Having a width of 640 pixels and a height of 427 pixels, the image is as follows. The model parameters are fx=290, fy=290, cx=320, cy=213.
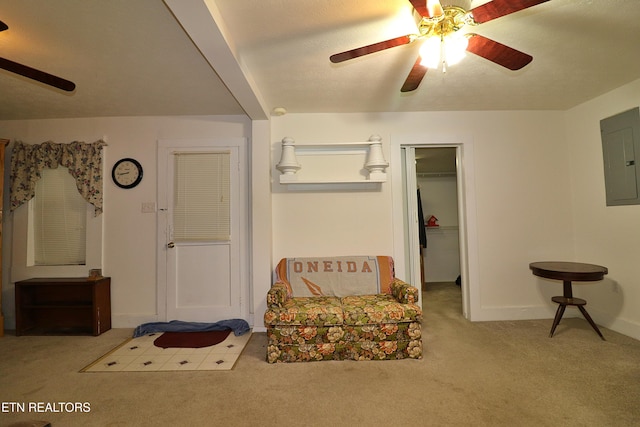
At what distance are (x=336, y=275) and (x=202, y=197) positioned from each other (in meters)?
1.77

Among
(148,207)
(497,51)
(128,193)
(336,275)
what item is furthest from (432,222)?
(128,193)

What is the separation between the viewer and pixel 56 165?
334 centimetres

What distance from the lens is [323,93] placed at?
282 cm

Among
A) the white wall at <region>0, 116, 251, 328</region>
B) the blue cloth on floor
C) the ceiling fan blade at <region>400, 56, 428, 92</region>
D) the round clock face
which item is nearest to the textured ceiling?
the white wall at <region>0, 116, 251, 328</region>

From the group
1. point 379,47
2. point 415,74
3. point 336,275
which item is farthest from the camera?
point 336,275

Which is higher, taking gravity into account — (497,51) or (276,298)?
(497,51)

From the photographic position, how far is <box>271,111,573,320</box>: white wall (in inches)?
130

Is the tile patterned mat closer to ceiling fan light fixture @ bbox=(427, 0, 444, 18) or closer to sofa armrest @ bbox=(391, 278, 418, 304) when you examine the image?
sofa armrest @ bbox=(391, 278, 418, 304)

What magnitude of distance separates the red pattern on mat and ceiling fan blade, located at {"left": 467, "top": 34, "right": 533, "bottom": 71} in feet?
10.3

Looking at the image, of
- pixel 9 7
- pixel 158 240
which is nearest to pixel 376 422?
pixel 158 240

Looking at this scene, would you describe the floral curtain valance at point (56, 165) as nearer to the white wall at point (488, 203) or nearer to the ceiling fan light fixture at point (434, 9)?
the white wall at point (488, 203)

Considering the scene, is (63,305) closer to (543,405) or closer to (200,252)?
(200,252)

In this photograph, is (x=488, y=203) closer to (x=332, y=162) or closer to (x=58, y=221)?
(x=332, y=162)

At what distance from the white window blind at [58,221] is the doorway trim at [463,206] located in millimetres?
3603
